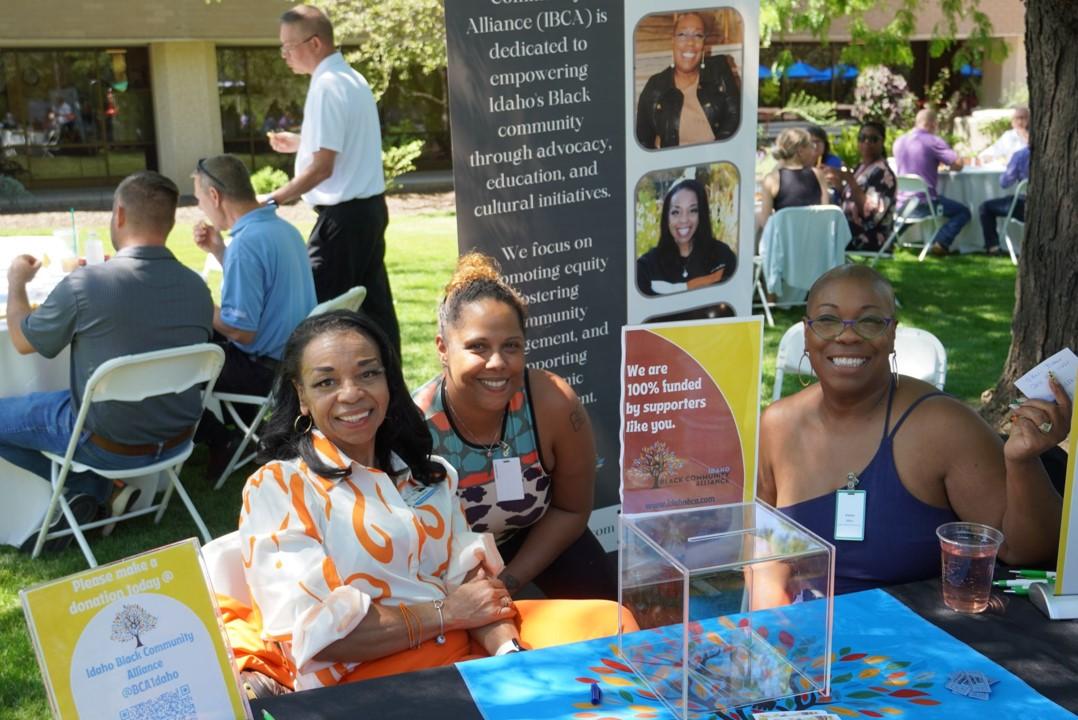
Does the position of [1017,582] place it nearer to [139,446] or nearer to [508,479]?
[508,479]

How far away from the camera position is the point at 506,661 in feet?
6.57

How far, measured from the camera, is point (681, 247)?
4.11m

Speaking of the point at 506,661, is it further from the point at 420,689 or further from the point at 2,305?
the point at 2,305

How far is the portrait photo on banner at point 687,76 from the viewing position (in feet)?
12.7

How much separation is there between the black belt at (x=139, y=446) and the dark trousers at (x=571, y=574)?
6.18 ft

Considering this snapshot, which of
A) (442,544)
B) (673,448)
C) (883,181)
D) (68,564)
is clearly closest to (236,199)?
(68,564)

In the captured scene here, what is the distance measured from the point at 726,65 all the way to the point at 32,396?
2933 millimetres

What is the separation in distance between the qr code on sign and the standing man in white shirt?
447 centimetres

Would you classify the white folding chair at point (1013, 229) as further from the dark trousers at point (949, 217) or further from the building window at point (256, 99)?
the building window at point (256, 99)

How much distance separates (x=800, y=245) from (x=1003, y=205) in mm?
3649

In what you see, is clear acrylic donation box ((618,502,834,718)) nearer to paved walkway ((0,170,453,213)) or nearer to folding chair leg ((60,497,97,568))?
folding chair leg ((60,497,97,568))

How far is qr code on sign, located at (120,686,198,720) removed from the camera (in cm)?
164

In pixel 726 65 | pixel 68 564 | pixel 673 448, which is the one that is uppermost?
pixel 726 65

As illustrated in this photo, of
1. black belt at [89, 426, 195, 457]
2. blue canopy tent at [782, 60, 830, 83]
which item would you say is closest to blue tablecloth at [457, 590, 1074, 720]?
black belt at [89, 426, 195, 457]
